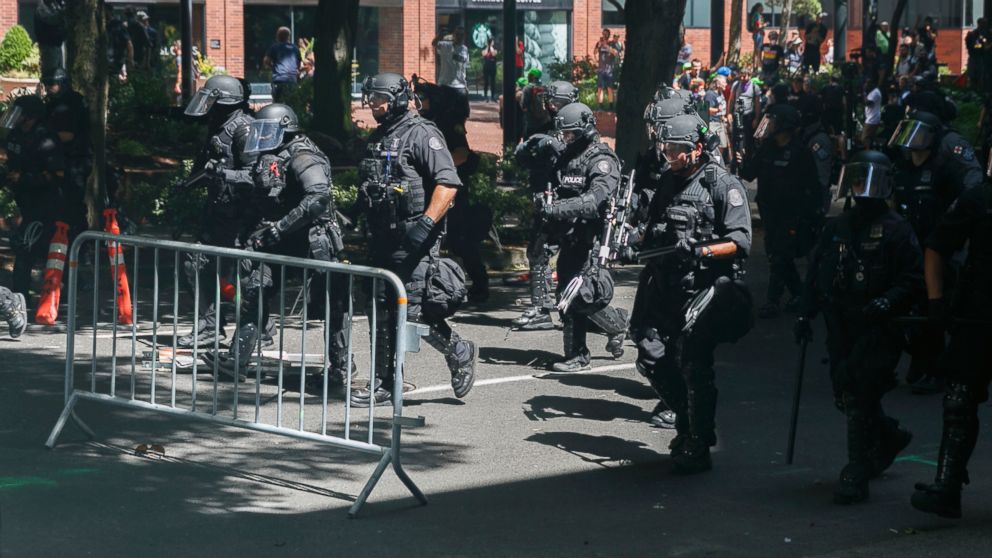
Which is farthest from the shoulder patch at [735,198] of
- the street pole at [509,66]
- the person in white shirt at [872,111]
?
the person in white shirt at [872,111]

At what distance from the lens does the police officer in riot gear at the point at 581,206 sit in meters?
10.3

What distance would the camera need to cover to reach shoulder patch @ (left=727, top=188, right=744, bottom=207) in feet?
25.8

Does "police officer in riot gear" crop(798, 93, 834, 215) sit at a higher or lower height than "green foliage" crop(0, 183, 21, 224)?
higher

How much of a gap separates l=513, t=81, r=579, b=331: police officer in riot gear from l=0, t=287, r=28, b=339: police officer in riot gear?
3.86 m

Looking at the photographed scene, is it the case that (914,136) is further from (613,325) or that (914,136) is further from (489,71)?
(489,71)

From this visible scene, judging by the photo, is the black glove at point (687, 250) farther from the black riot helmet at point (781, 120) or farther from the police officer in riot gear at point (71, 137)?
the police officer in riot gear at point (71, 137)

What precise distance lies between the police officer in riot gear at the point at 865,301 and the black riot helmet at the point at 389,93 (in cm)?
302

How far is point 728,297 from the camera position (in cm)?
773

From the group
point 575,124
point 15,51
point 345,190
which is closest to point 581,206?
point 575,124

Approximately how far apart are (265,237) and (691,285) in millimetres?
3110

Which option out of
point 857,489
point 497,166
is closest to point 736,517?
point 857,489

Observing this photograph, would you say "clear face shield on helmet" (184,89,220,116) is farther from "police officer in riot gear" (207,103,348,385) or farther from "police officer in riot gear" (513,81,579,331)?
"police officer in riot gear" (513,81,579,331)

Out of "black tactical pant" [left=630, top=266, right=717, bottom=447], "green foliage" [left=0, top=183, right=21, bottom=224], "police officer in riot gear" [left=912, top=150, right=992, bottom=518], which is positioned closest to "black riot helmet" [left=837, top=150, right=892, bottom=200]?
"police officer in riot gear" [left=912, top=150, right=992, bottom=518]

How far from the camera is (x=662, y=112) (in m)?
8.09
